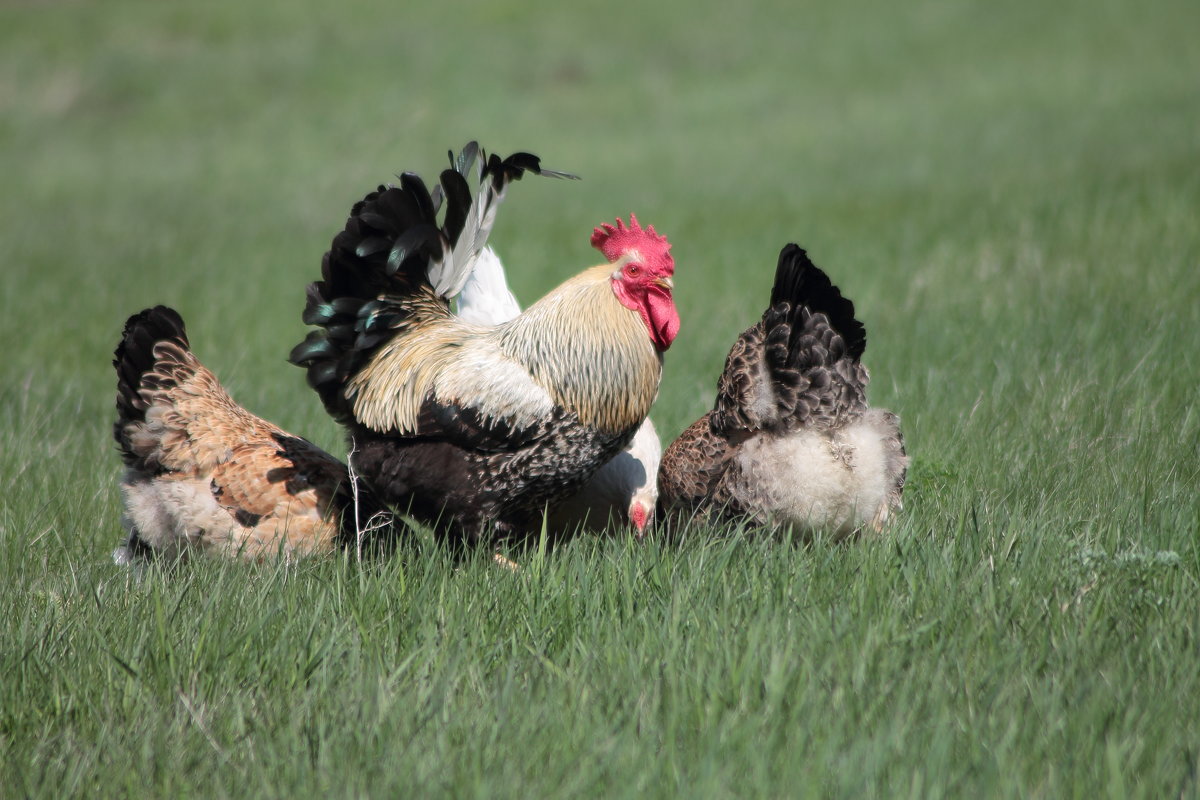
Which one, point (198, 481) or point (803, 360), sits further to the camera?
point (198, 481)

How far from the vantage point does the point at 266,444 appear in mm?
4766

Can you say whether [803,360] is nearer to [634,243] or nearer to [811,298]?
[811,298]

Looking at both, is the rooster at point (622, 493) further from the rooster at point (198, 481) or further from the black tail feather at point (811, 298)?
the black tail feather at point (811, 298)

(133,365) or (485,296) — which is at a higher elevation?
(485,296)

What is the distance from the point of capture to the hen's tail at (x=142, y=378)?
14.9 feet

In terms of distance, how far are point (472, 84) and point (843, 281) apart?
1769 centimetres

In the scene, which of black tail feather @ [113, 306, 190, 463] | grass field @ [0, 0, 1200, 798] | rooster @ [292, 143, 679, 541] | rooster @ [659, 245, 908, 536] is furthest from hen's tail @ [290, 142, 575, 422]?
rooster @ [659, 245, 908, 536]

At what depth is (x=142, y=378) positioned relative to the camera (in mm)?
4578

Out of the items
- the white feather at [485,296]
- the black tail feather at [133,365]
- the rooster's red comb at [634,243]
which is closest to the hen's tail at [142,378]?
the black tail feather at [133,365]

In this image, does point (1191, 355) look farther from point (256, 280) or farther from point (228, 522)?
point (256, 280)

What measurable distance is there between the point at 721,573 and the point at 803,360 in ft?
3.67

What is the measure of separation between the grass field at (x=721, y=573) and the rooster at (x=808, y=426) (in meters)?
0.19

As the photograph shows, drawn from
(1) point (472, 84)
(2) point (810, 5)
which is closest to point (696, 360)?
(1) point (472, 84)

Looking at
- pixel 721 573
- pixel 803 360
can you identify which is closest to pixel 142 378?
pixel 721 573
